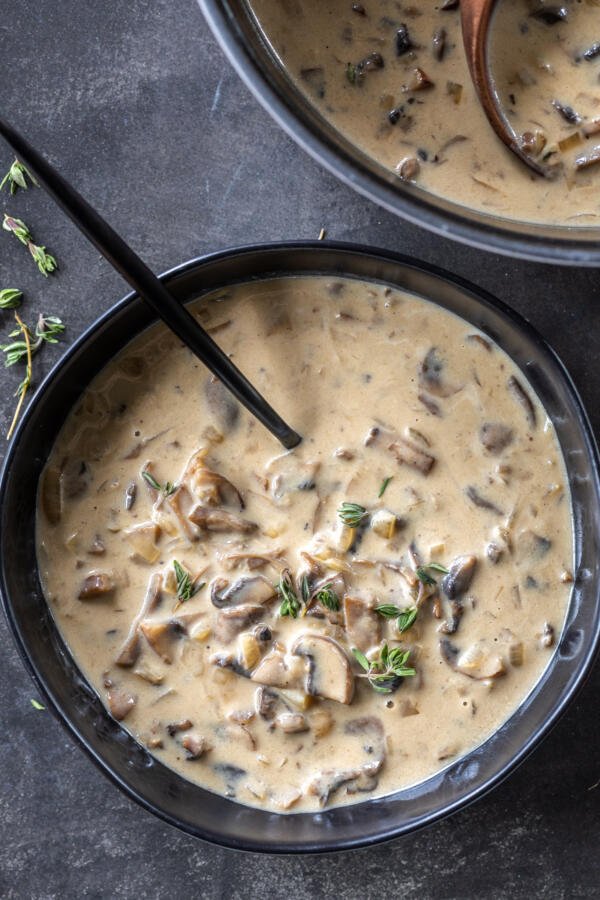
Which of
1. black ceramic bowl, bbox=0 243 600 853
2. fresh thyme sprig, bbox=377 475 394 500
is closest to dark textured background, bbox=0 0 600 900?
black ceramic bowl, bbox=0 243 600 853

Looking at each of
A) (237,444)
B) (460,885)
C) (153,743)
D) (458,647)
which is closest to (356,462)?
(237,444)

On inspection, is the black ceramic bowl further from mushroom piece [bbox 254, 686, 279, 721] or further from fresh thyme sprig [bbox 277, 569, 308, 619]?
fresh thyme sprig [bbox 277, 569, 308, 619]

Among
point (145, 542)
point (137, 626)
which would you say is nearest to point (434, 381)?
point (145, 542)

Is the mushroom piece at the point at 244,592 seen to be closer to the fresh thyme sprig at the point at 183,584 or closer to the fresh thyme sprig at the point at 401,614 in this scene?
the fresh thyme sprig at the point at 183,584

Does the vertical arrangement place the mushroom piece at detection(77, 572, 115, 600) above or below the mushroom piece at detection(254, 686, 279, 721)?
above

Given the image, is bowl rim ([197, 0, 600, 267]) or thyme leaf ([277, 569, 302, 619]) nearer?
bowl rim ([197, 0, 600, 267])

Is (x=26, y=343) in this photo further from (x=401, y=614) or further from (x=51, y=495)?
(x=401, y=614)

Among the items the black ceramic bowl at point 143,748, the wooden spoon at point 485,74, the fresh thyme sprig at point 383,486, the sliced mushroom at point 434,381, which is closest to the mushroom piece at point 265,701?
the black ceramic bowl at point 143,748
